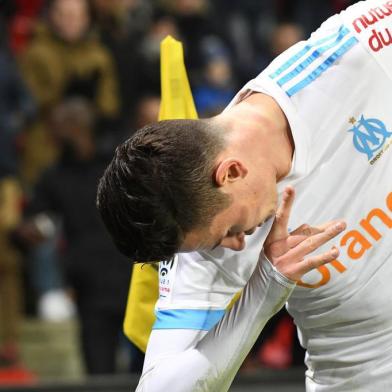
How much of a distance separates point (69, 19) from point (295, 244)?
3.80 meters

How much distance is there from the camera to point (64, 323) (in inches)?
228

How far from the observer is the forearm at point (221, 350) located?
2.26 meters

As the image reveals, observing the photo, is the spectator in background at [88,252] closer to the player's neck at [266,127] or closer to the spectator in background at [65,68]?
the spectator in background at [65,68]

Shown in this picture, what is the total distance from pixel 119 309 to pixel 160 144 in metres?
2.85

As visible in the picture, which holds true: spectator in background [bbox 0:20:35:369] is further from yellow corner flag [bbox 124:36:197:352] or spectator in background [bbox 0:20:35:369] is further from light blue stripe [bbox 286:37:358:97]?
light blue stripe [bbox 286:37:358:97]

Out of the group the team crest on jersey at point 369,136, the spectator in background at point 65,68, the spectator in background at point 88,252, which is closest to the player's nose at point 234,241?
the team crest on jersey at point 369,136

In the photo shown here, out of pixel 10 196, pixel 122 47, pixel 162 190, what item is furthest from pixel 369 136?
pixel 122 47

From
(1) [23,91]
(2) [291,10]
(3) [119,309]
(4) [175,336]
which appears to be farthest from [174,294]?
(2) [291,10]

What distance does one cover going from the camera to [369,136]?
2412 millimetres

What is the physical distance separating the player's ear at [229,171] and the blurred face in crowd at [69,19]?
3.72m

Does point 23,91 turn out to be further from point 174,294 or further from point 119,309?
point 174,294

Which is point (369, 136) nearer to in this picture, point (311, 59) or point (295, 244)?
point (311, 59)

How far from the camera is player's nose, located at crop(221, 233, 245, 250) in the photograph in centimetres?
224

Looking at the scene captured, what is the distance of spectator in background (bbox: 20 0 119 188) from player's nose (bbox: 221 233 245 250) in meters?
3.53
